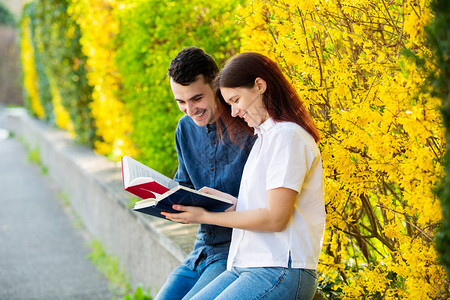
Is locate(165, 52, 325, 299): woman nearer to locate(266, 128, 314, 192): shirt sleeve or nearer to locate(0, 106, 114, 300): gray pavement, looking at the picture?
locate(266, 128, 314, 192): shirt sleeve

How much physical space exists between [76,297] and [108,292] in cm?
27

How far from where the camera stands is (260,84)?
6.66ft

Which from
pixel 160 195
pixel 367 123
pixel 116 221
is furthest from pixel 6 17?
pixel 367 123

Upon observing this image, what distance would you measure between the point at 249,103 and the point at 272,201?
409mm

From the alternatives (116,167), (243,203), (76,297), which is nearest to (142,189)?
(243,203)

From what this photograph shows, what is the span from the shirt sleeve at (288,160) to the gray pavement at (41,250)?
9.70ft

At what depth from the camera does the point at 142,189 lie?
211 centimetres

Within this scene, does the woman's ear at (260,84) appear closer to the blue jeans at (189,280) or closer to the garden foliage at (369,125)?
the garden foliage at (369,125)

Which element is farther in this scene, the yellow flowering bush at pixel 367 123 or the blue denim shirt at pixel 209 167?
the blue denim shirt at pixel 209 167

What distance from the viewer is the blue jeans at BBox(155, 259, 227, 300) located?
2.36 meters

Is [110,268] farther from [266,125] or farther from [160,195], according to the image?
[266,125]

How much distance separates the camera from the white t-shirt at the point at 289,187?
6.20 ft

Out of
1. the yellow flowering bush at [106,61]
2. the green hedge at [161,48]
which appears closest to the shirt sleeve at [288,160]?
the green hedge at [161,48]

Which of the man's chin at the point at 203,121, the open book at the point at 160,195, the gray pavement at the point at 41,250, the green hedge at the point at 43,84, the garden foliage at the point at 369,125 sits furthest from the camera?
the green hedge at the point at 43,84
